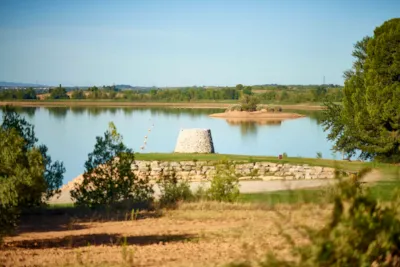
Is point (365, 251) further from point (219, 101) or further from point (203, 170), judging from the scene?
point (219, 101)

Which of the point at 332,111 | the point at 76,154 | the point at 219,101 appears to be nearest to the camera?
the point at 332,111

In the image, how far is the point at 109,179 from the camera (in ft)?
47.1

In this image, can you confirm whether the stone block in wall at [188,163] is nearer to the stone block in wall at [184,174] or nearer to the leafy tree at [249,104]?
the stone block in wall at [184,174]

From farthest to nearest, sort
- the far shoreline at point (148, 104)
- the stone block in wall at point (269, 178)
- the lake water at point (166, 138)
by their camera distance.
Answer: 1. the far shoreline at point (148, 104)
2. the lake water at point (166, 138)
3. the stone block in wall at point (269, 178)

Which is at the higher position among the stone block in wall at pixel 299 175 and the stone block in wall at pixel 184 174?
the stone block in wall at pixel 299 175

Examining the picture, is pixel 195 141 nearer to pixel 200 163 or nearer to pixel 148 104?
pixel 200 163

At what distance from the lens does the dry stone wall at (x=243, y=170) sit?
71.5 ft

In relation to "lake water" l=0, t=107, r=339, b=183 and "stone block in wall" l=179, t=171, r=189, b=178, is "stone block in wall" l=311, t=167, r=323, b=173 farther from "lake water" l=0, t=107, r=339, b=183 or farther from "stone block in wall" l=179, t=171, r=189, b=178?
"lake water" l=0, t=107, r=339, b=183

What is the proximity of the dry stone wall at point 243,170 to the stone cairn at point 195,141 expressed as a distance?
2.67 meters

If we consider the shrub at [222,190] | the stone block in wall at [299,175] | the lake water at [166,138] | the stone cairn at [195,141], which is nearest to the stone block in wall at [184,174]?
the stone cairn at [195,141]

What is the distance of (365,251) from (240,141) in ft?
129

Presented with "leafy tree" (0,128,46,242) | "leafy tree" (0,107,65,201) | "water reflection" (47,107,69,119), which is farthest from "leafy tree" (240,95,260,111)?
"leafy tree" (0,128,46,242)

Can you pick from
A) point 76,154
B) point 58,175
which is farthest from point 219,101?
point 58,175

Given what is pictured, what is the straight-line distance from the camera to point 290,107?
3622 inches
